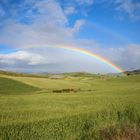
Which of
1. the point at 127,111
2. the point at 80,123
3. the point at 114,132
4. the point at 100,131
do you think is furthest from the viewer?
the point at 127,111

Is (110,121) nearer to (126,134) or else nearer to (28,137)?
(126,134)

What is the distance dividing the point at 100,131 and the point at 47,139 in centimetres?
244

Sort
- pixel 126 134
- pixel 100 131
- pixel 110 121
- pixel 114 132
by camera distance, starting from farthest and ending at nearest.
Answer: pixel 110 121, pixel 100 131, pixel 114 132, pixel 126 134

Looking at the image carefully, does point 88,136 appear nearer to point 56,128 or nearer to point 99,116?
point 56,128

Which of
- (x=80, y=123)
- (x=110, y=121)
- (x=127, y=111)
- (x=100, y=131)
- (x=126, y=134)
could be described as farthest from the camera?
(x=127, y=111)

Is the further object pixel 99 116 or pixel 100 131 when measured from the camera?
pixel 99 116

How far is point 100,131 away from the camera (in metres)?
10.7

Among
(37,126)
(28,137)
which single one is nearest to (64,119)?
(37,126)

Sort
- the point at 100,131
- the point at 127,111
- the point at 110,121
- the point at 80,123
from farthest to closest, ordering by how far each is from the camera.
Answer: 1. the point at 127,111
2. the point at 110,121
3. the point at 80,123
4. the point at 100,131

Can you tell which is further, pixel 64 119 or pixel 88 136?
pixel 64 119

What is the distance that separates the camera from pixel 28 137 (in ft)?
33.1

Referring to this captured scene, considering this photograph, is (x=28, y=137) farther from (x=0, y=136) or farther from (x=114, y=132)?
(x=114, y=132)

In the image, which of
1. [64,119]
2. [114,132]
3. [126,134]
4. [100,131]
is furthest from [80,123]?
[126,134]

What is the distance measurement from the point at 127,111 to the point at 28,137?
26.3 feet
